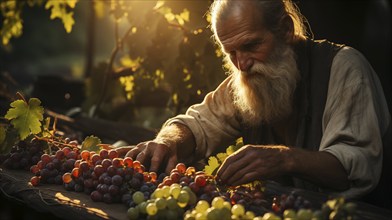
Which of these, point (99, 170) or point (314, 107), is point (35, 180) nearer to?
point (99, 170)

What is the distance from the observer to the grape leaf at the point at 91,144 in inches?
136

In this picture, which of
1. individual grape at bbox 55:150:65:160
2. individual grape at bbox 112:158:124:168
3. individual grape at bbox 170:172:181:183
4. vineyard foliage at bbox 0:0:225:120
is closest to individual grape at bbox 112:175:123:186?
individual grape at bbox 112:158:124:168

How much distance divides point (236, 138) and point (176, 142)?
61 cm

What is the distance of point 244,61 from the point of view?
3582mm

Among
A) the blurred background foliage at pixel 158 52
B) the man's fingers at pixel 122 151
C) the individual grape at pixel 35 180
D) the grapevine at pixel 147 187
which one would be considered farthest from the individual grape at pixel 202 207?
the blurred background foliage at pixel 158 52

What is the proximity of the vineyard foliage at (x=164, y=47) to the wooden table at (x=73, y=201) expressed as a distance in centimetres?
260

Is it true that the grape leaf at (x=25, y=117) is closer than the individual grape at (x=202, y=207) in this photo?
No

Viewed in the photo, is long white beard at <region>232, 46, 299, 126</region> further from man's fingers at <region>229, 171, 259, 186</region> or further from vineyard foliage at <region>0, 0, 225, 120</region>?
vineyard foliage at <region>0, 0, 225, 120</region>

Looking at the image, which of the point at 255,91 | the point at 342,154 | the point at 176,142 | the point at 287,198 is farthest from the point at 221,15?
the point at 287,198

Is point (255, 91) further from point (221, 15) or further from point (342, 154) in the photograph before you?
point (342, 154)

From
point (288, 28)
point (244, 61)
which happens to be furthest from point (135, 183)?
point (288, 28)

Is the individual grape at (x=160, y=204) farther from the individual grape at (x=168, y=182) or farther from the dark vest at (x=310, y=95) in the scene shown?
the dark vest at (x=310, y=95)

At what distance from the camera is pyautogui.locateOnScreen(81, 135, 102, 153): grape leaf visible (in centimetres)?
346

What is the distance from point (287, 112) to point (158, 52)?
2.40 metres
